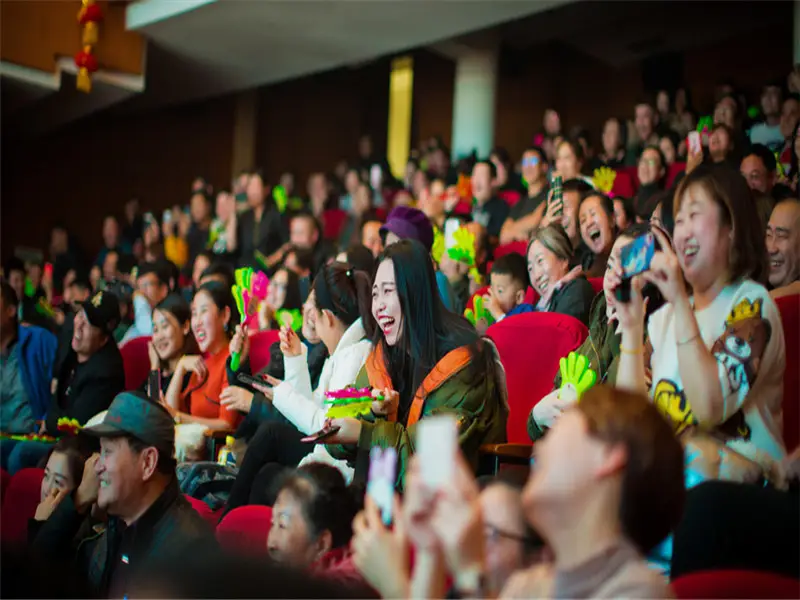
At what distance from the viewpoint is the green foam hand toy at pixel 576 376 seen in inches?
82.9

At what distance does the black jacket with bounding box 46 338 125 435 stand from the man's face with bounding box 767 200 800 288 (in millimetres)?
2396

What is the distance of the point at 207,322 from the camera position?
3.49 metres

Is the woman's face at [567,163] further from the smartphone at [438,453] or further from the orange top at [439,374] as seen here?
the smartphone at [438,453]

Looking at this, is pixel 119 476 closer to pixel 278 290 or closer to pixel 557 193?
pixel 278 290

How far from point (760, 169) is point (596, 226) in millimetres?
960

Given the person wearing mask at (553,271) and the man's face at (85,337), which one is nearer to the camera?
the person wearing mask at (553,271)

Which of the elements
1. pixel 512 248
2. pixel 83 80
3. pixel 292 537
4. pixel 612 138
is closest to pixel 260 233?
pixel 83 80

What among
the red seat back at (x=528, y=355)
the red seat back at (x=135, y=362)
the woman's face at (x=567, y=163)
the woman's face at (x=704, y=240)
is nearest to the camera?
the woman's face at (x=704, y=240)

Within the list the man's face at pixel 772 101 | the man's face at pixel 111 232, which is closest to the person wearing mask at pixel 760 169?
the man's face at pixel 772 101

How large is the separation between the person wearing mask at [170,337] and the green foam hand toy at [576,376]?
1.89 m

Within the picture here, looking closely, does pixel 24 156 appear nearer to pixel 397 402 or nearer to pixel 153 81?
pixel 153 81

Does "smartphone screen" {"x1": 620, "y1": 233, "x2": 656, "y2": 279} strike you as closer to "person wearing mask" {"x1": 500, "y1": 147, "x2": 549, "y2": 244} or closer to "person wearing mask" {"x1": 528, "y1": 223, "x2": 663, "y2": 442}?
"person wearing mask" {"x1": 528, "y1": 223, "x2": 663, "y2": 442}

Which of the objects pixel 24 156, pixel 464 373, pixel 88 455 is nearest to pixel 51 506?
pixel 88 455

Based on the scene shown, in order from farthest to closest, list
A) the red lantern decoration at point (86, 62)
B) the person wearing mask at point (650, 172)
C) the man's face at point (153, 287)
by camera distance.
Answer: the red lantern decoration at point (86, 62) < the person wearing mask at point (650, 172) < the man's face at point (153, 287)
